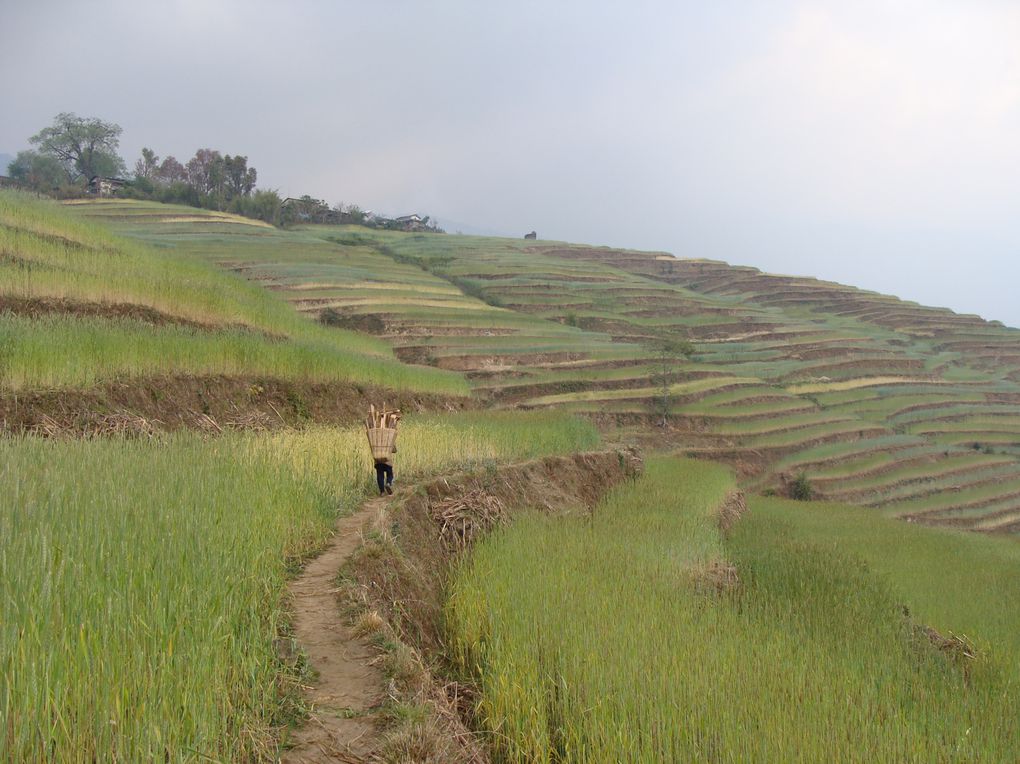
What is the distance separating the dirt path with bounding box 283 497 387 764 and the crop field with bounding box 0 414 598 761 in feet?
0.38

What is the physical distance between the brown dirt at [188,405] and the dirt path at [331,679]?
3017 mm

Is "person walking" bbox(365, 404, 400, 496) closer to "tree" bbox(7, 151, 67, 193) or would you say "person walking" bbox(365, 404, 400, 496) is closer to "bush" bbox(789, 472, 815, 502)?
"bush" bbox(789, 472, 815, 502)

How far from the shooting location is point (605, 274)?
175 ft

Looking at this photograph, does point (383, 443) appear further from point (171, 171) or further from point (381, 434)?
point (171, 171)

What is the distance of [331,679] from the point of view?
3.59m

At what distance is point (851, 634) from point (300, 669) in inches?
174

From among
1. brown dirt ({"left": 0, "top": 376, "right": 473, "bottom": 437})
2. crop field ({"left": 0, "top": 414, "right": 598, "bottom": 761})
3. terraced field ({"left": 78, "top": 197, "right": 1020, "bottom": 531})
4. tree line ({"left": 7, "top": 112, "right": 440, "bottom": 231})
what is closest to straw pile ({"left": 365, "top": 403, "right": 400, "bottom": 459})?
crop field ({"left": 0, "top": 414, "right": 598, "bottom": 761})

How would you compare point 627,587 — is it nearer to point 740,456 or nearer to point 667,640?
point 667,640

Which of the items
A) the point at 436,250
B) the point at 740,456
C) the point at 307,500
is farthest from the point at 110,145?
the point at 307,500

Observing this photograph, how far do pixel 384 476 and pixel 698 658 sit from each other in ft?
12.2

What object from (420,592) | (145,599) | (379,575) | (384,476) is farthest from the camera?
(384,476)

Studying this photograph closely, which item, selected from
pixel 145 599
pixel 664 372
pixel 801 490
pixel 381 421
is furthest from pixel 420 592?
pixel 664 372

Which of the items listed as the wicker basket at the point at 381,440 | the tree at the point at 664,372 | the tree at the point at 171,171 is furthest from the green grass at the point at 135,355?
the tree at the point at 171,171

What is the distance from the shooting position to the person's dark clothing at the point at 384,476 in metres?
6.91
